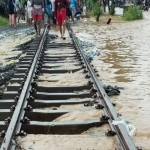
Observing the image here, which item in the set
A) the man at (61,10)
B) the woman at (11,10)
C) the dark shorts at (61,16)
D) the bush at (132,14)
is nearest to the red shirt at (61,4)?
the man at (61,10)

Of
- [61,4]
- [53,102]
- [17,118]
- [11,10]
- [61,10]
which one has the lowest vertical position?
[53,102]

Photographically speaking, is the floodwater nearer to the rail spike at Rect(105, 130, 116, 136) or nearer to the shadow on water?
the shadow on water

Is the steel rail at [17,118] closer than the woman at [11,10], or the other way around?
the steel rail at [17,118]

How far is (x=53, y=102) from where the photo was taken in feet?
19.9

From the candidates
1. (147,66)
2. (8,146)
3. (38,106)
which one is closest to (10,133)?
(8,146)

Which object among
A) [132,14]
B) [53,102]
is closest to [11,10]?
[132,14]

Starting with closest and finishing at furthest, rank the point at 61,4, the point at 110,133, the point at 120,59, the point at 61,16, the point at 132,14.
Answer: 1. the point at 110,133
2. the point at 120,59
3. the point at 61,4
4. the point at 61,16
5. the point at 132,14

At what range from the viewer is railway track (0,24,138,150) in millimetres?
4663

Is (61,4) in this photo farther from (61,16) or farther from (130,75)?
(130,75)

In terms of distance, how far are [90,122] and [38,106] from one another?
48.5 inches

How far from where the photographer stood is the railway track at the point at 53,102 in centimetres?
466

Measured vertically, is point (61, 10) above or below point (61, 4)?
below

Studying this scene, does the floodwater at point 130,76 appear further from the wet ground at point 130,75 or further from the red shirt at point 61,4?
the red shirt at point 61,4

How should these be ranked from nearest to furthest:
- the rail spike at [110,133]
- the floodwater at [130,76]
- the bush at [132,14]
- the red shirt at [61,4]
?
1. the rail spike at [110,133]
2. the floodwater at [130,76]
3. the red shirt at [61,4]
4. the bush at [132,14]
